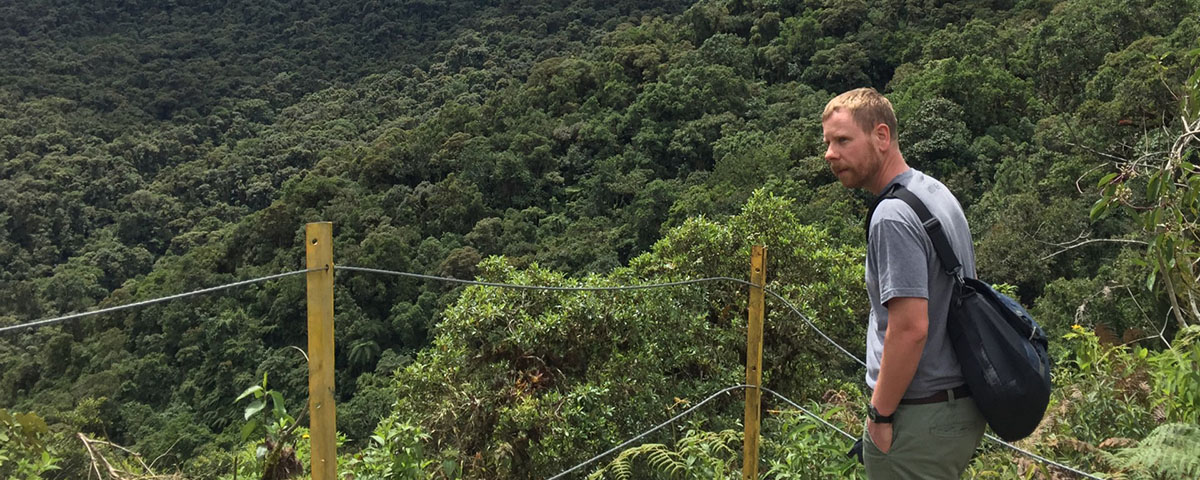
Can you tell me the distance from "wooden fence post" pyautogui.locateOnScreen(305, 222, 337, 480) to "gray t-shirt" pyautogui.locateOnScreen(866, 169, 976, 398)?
105 cm

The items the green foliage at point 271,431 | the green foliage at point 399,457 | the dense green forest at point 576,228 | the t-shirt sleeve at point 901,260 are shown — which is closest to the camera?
the t-shirt sleeve at point 901,260

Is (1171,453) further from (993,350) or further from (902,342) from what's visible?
(902,342)

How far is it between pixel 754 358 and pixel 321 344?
1.31 meters

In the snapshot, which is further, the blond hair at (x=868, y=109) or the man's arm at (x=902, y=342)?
the blond hair at (x=868, y=109)

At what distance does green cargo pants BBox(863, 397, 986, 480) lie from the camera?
5.16 feet

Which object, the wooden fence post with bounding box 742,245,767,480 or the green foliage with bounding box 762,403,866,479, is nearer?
the wooden fence post with bounding box 742,245,767,480

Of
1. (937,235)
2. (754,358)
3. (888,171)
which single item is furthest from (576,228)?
(937,235)

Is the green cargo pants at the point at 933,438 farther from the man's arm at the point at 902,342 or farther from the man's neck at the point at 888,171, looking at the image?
the man's neck at the point at 888,171

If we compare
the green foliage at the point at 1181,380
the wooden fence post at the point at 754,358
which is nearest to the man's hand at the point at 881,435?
the wooden fence post at the point at 754,358

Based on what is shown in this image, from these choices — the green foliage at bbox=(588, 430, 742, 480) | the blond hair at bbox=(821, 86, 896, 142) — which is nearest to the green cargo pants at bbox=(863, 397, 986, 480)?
the blond hair at bbox=(821, 86, 896, 142)

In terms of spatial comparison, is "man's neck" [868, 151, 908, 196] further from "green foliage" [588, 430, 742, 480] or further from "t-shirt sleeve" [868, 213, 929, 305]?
"green foliage" [588, 430, 742, 480]

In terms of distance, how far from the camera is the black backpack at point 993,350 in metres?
1.49

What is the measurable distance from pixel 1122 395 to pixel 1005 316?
1.81 meters

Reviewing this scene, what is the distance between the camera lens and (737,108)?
3106 centimetres
